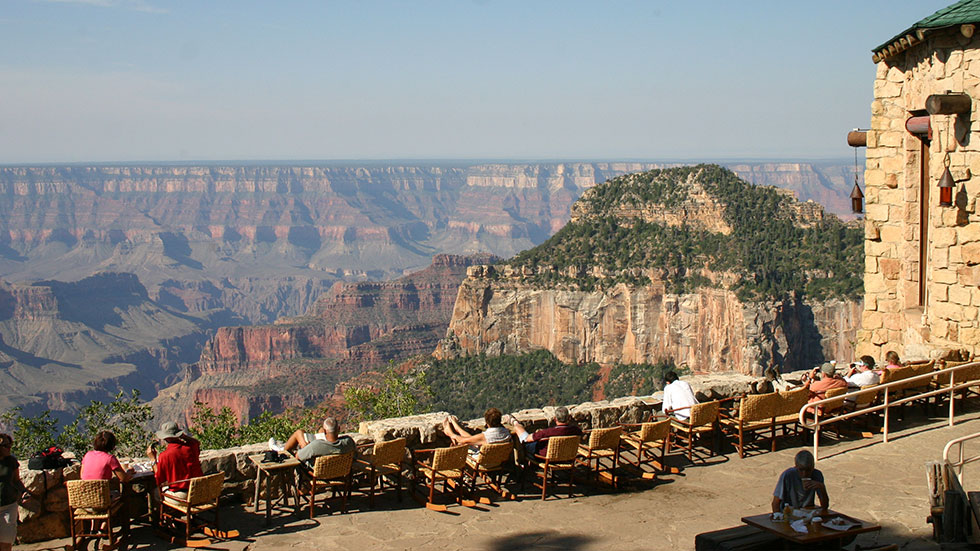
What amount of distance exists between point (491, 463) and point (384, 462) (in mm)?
1320

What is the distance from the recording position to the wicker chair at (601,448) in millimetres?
12656

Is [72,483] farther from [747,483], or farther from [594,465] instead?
[747,483]

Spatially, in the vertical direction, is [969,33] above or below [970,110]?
above

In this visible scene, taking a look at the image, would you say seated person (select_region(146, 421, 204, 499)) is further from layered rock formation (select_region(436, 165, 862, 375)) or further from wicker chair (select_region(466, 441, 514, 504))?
layered rock formation (select_region(436, 165, 862, 375))

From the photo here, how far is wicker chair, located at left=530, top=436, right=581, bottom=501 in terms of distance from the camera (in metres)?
12.3

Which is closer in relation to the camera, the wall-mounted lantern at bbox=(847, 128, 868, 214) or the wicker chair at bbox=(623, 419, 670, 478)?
the wicker chair at bbox=(623, 419, 670, 478)

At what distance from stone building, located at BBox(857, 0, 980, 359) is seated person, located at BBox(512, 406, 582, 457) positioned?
6691 millimetres

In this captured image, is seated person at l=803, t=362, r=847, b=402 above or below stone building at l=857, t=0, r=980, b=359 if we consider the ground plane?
below

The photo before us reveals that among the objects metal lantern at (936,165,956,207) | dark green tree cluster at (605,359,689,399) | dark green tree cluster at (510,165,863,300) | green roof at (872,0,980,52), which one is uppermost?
green roof at (872,0,980,52)

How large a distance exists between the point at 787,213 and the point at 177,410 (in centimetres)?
14292

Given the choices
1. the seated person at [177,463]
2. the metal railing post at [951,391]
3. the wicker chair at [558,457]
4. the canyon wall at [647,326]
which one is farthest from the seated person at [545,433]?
the canyon wall at [647,326]

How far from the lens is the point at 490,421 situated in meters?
12.6

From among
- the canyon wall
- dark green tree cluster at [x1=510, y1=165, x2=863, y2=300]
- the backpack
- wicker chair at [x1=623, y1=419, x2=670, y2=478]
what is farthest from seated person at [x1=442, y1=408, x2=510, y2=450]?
dark green tree cluster at [x1=510, y1=165, x2=863, y2=300]

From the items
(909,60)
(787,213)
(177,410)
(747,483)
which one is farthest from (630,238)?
(177,410)
